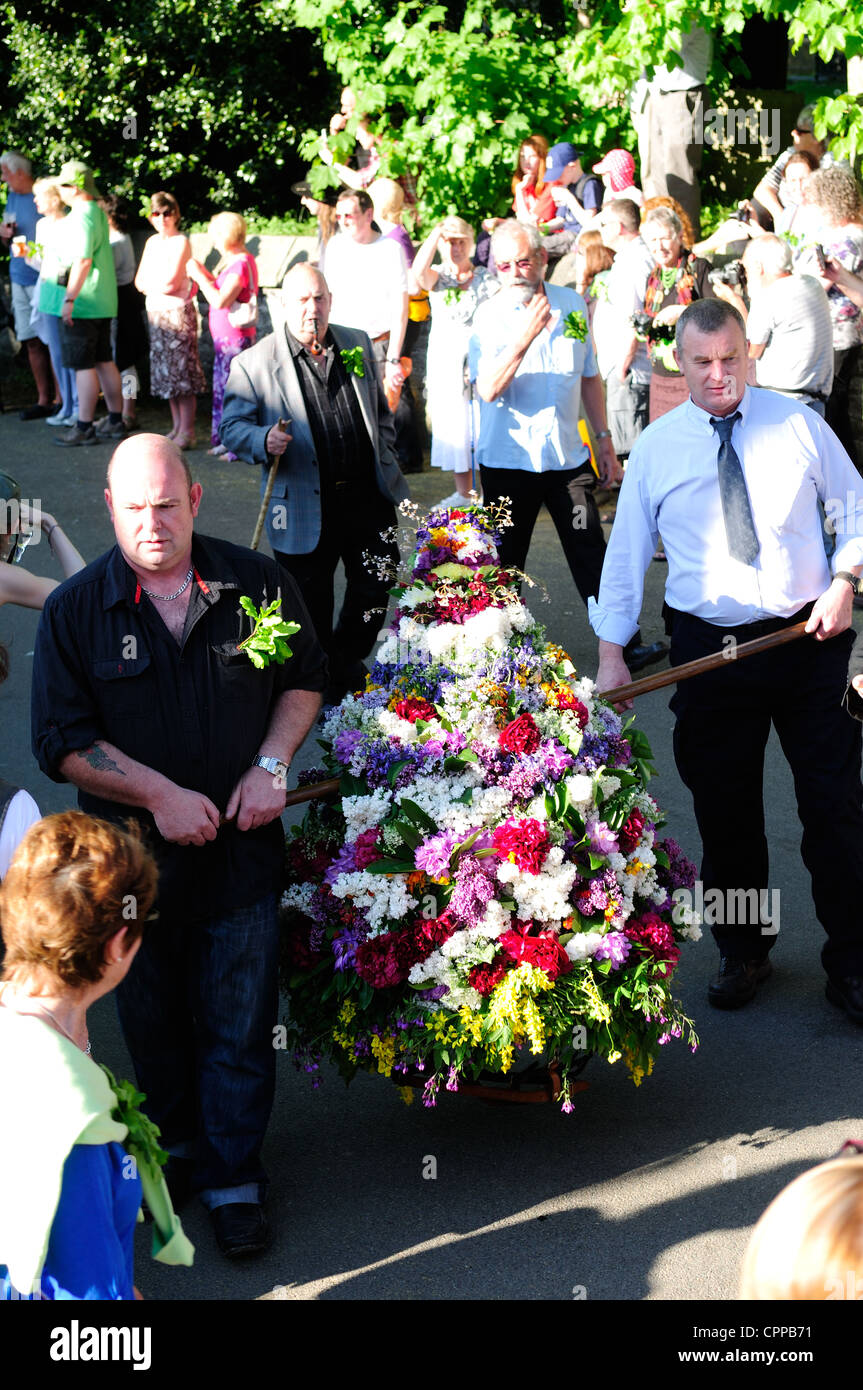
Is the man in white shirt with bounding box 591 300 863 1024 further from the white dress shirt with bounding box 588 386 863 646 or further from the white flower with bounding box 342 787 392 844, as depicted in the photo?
the white flower with bounding box 342 787 392 844

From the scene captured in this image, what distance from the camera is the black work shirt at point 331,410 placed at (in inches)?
284

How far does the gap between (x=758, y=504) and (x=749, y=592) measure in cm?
27

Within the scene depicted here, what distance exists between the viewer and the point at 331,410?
7238 millimetres

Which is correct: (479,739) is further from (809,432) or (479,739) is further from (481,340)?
(481,340)

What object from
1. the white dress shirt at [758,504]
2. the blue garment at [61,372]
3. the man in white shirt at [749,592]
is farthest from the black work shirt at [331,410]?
the blue garment at [61,372]

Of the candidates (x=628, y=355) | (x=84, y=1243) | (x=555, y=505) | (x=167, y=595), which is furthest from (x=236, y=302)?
(x=84, y=1243)

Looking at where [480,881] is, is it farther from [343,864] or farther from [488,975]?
[343,864]

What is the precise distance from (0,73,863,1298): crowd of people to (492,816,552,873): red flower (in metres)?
0.60

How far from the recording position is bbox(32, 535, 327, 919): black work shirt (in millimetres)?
4020

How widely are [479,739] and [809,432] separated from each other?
156cm

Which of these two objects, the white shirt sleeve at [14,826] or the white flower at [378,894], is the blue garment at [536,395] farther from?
the white shirt sleeve at [14,826]

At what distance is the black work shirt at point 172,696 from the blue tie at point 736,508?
1493 millimetres

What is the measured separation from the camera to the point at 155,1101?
14.3ft
